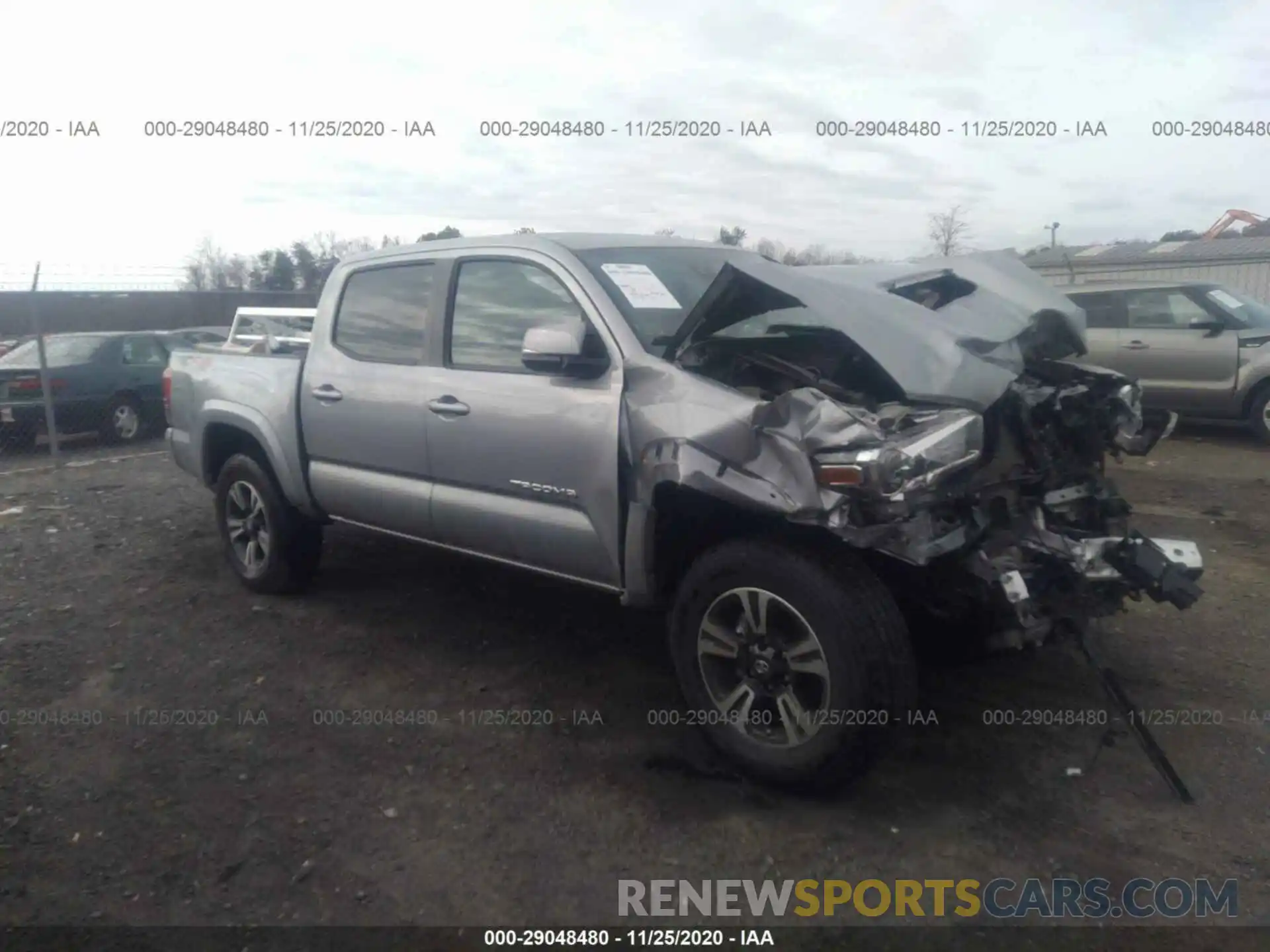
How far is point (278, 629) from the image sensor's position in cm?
525

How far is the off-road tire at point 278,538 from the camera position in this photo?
18.2 ft

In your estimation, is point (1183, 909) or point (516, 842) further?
point (516, 842)

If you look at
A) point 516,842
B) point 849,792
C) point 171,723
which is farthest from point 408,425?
point 849,792

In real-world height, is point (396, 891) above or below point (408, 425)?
below

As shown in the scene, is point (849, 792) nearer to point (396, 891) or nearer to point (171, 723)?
point (396, 891)

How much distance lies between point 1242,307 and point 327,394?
941 cm

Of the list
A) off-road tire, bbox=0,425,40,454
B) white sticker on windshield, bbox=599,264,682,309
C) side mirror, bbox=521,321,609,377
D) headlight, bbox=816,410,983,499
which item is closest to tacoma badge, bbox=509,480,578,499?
side mirror, bbox=521,321,609,377

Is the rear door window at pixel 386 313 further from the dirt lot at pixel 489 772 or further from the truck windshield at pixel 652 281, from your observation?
the dirt lot at pixel 489 772

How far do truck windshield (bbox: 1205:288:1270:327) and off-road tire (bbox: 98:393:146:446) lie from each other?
39.7 feet

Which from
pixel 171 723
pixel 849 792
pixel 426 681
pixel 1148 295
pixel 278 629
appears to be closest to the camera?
pixel 849 792

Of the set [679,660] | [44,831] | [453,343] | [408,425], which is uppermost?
[453,343]

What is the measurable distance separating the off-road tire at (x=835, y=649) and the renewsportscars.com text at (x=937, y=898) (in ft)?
1.32

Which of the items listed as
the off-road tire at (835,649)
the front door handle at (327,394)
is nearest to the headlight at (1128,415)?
the off-road tire at (835,649)

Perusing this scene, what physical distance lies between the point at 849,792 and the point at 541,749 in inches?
45.5
